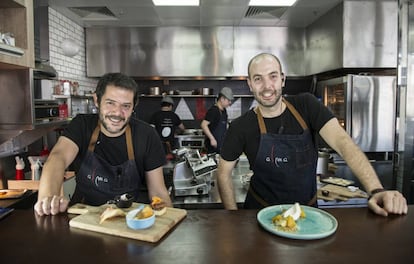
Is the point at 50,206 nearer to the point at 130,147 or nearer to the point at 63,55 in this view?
the point at 130,147

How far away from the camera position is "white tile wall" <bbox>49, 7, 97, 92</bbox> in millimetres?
4645

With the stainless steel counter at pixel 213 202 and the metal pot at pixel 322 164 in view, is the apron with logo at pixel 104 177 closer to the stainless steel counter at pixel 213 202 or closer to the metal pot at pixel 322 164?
the stainless steel counter at pixel 213 202

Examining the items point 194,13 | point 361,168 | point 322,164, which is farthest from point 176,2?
point 361,168

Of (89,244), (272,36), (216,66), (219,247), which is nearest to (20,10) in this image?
(89,244)

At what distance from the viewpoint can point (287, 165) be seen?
197 cm

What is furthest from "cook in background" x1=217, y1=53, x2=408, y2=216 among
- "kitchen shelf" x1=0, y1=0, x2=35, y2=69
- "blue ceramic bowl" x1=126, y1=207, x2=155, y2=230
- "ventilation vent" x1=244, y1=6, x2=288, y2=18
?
"ventilation vent" x1=244, y1=6, x2=288, y2=18

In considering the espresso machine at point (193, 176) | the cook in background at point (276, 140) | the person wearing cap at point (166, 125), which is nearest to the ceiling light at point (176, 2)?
the person wearing cap at point (166, 125)

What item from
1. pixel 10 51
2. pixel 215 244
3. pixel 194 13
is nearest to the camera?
pixel 215 244

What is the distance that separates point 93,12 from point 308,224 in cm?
488

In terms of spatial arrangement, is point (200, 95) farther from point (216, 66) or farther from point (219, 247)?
point (219, 247)

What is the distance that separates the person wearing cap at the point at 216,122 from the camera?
5223 mm

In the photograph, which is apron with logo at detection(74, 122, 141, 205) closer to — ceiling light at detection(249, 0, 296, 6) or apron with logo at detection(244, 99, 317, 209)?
apron with logo at detection(244, 99, 317, 209)

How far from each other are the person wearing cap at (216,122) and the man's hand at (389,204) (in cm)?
383

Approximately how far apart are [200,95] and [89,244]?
17.3 ft
